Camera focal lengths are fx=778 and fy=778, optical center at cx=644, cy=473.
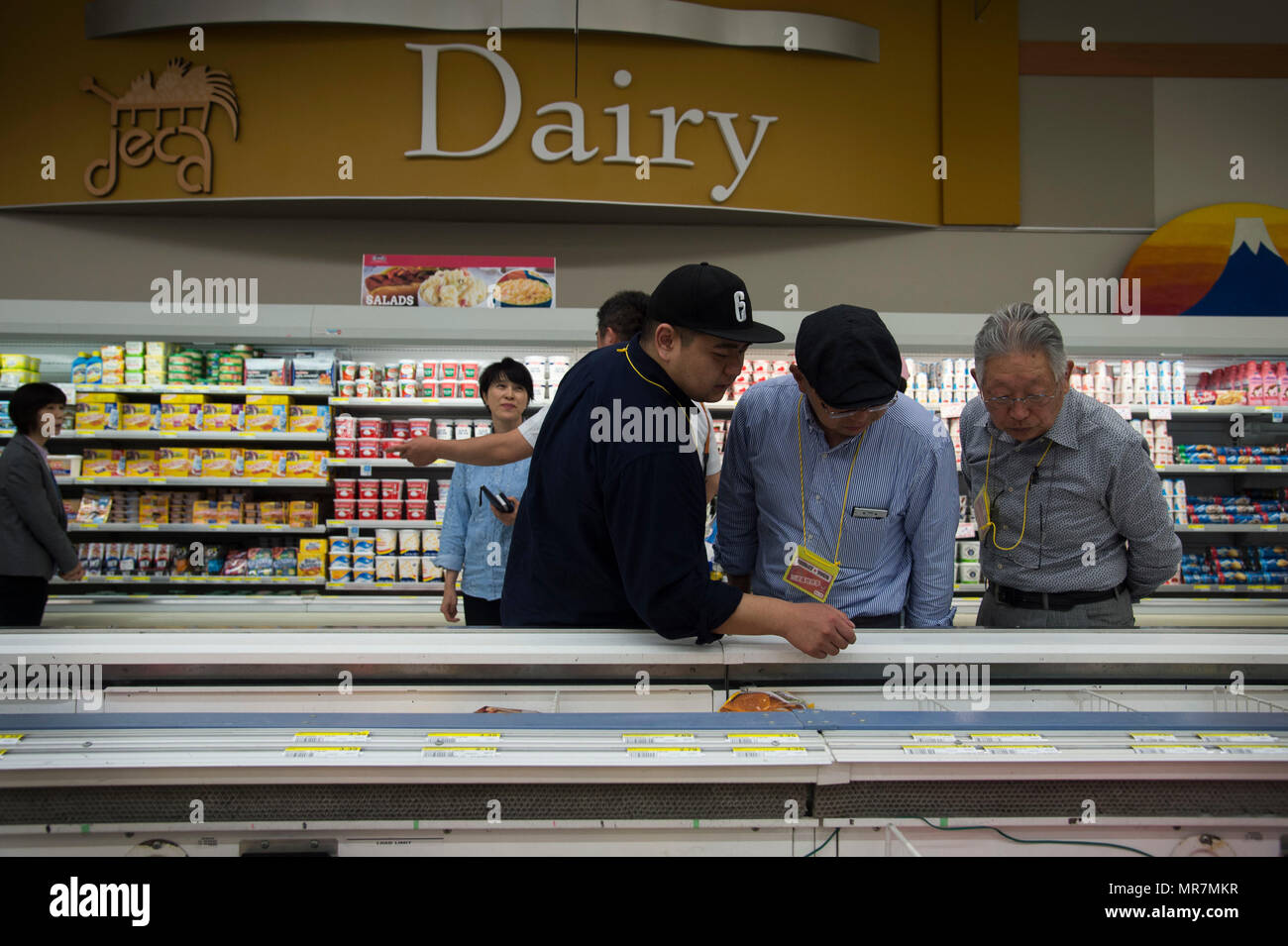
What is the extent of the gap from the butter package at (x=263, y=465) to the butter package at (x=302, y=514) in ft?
0.79

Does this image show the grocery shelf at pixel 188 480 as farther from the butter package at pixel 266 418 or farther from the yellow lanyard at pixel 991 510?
the yellow lanyard at pixel 991 510

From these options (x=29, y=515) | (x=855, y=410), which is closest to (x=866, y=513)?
(x=855, y=410)

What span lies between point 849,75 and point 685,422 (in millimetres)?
5888

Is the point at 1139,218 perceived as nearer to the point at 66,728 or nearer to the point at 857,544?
the point at 857,544

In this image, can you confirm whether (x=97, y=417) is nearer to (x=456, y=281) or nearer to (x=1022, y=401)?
(x=456, y=281)

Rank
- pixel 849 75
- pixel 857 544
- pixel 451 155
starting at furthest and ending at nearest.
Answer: pixel 849 75 < pixel 451 155 < pixel 857 544

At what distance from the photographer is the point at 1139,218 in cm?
655

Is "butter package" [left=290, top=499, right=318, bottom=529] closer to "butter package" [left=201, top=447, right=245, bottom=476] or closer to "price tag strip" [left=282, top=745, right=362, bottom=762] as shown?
"butter package" [left=201, top=447, right=245, bottom=476]

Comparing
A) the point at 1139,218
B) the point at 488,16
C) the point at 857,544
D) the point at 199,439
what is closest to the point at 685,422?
the point at 857,544

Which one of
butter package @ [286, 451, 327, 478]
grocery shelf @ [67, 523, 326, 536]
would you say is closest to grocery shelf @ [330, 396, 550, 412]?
butter package @ [286, 451, 327, 478]

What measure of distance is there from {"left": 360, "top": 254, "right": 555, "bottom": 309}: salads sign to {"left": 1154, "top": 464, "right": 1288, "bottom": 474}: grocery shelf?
176 inches

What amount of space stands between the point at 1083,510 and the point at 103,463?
5418 mm

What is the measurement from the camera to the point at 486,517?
323 cm

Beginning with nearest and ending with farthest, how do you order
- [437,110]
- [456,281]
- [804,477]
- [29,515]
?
[804,477] < [29,515] < [437,110] < [456,281]
